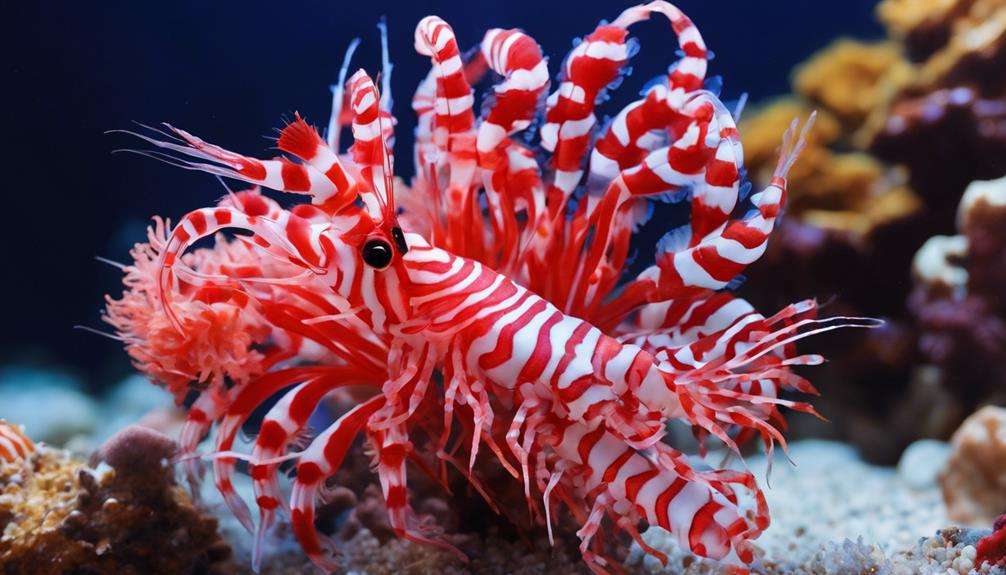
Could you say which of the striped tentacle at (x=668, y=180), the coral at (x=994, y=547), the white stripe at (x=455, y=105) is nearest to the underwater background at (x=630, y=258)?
the coral at (x=994, y=547)

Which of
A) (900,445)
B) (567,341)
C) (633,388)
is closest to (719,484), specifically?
(633,388)

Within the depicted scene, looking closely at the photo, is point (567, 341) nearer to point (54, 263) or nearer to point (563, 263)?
point (563, 263)


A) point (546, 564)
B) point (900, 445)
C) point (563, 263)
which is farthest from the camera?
point (900, 445)

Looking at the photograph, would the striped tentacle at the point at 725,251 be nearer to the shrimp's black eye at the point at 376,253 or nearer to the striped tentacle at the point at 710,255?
the striped tentacle at the point at 710,255

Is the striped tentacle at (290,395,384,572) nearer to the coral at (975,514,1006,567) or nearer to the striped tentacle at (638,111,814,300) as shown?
the striped tentacle at (638,111,814,300)

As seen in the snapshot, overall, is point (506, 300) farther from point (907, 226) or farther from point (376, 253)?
point (907, 226)

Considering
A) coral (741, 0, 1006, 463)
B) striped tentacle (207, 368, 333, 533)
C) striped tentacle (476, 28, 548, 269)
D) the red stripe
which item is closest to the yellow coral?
coral (741, 0, 1006, 463)
